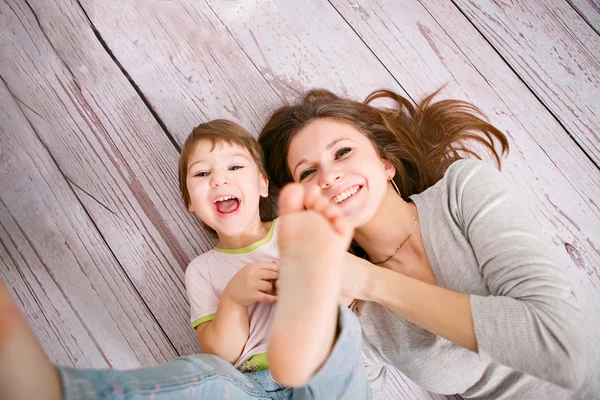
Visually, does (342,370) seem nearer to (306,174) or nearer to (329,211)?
(329,211)

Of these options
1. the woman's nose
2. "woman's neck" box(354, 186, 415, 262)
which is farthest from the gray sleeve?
the woman's nose

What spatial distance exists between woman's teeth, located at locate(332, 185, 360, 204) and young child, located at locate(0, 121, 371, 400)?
0.45ft

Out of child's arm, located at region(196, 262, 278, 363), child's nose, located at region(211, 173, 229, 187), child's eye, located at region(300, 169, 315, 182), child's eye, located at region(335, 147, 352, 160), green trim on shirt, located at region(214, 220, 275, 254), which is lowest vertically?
child's arm, located at region(196, 262, 278, 363)

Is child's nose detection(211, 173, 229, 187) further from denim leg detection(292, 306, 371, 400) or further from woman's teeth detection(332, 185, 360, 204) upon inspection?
denim leg detection(292, 306, 371, 400)

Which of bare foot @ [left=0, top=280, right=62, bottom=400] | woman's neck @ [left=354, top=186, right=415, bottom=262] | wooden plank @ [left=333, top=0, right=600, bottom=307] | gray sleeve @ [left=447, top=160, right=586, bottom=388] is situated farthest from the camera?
wooden plank @ [left=333, top=0, right=600, bottom=307]

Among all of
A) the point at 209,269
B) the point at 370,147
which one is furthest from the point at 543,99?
the point at 209,269

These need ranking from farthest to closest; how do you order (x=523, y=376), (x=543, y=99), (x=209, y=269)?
(x=543, y=99) < (x=209, y=269) < (x=523, y=376)

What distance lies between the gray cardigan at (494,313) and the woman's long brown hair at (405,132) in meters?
0.13

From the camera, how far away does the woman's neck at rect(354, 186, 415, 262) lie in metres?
0.94

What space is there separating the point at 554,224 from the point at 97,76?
1.22 m

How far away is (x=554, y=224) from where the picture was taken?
1060mm

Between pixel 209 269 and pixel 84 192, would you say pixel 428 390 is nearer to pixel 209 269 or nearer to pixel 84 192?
pixel 209 269

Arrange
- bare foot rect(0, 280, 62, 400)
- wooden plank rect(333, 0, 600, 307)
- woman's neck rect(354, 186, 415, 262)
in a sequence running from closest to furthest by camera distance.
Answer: bare foot rect(0, 280, 62, 400) < woman's neck rect(354, 186, 415, 262) < wooden plank rect(333, 0, 600, 307)

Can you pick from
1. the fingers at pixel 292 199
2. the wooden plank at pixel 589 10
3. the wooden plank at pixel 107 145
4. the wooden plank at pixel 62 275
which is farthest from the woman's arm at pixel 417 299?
the wooden plank at pixel 589 10
